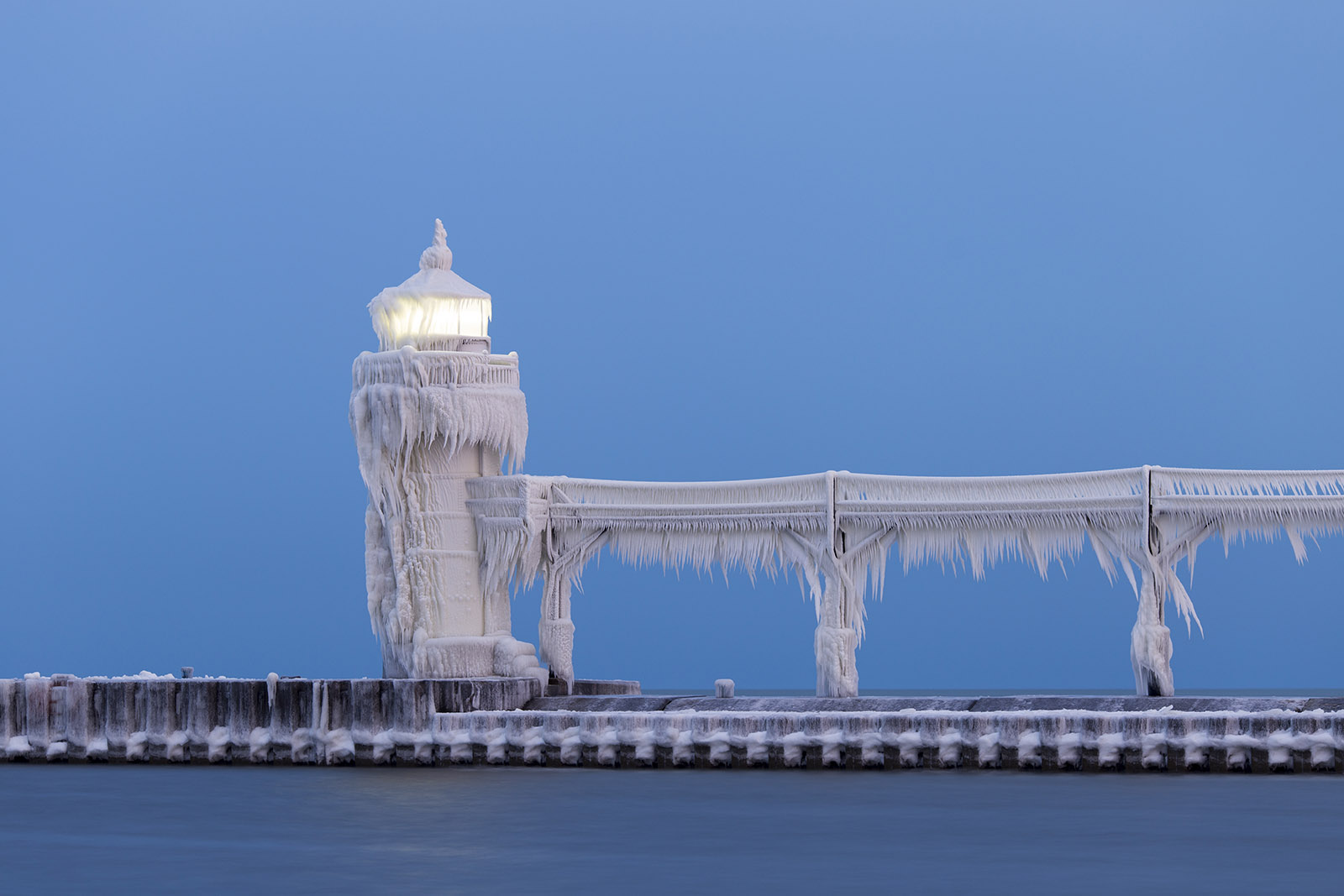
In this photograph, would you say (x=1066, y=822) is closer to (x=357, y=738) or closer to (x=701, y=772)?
(x=701, y=772)

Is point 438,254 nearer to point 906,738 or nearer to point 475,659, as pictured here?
point 475,659

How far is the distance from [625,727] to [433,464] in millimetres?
6430

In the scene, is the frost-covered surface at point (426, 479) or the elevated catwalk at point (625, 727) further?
the frost-covered surface at point (426, 479)

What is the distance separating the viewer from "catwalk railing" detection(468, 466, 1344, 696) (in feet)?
121

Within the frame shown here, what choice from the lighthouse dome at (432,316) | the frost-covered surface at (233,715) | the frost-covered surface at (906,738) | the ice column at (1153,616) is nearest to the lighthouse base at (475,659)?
the frost-covered surface at (233,715)

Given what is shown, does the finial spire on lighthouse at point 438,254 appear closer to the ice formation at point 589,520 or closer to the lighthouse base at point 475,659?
the ice formation at point 589,520

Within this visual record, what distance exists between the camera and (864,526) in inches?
1533

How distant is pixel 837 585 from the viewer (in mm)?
38781

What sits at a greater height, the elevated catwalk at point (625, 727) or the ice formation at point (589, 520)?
the ice formation at point (589, 520)

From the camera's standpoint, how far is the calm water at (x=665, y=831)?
89.3ft

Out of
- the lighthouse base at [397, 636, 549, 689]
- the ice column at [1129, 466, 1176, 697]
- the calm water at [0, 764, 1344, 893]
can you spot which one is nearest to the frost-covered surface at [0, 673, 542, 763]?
the lighthouse base at [397, 636, 549, 689]

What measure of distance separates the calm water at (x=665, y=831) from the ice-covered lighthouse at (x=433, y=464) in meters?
2.89

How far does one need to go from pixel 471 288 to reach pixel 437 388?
235 centimetres

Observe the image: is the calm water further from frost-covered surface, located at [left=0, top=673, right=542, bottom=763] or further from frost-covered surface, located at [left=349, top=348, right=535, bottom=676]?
frost-covered surface, located at [left=349, top=348, right=535, bottom=676]
